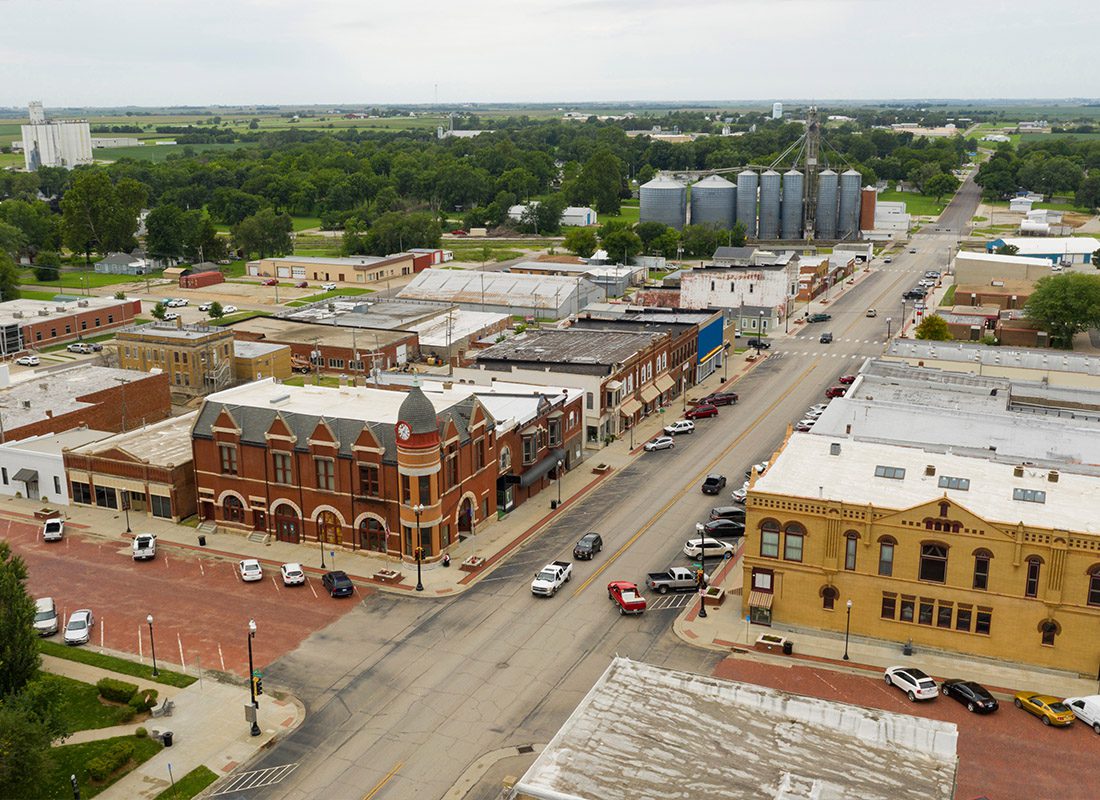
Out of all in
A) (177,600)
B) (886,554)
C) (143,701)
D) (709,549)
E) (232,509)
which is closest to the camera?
(143,701)

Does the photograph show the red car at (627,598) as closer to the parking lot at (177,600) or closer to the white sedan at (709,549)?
the white sedan at (709,549)

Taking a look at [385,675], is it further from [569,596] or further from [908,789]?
[908,789]

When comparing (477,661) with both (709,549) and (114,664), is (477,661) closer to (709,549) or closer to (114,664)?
(114,664)

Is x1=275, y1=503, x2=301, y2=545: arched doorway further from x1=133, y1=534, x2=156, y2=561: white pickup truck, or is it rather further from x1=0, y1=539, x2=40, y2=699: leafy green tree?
x1=0, y1=539, x2=40, y2=699: leafy green tree

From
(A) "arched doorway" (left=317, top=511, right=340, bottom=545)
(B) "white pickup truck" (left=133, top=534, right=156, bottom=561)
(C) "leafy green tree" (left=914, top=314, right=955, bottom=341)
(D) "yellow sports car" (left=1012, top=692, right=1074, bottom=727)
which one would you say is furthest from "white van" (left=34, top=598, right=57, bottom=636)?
(C) "leafy green tree" (left=914, top=314, right=955, bottom=341)

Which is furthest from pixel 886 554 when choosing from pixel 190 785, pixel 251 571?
pixel 251 571

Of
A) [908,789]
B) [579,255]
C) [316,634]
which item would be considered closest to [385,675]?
[316,634]
